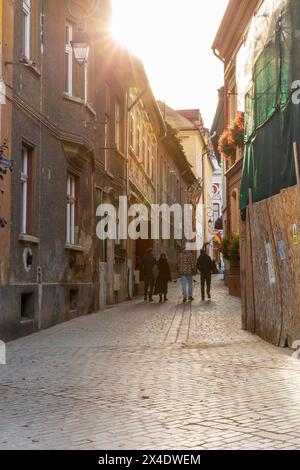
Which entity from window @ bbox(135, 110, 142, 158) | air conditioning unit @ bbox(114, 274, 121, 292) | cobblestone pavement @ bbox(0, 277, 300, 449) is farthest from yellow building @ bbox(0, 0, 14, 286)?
window @ bbox(135, 110, 142, 158)

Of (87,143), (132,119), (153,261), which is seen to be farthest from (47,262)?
(132,119)

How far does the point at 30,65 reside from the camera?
1273cm

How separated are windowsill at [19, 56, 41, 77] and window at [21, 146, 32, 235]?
1.42m

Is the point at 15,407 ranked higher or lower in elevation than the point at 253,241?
lower

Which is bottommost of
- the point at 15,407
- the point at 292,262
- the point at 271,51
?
the point at 15,407

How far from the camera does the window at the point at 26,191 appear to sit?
13.1 metres

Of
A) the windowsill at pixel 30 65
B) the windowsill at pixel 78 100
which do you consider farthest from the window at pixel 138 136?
the windowsill at pixel 30 65

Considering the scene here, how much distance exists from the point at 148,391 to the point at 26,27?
8346 millimetres

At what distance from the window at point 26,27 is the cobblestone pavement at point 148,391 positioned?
16.9 ft

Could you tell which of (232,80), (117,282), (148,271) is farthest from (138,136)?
(117,282)

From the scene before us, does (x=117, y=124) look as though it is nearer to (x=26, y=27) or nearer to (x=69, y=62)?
(x=69, y=62)

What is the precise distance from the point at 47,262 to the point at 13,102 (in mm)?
3437

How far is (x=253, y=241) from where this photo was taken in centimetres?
1251

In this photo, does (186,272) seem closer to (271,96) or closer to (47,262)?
(47,262)
